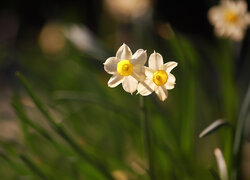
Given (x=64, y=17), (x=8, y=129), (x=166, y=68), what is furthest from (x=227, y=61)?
(x=64, y=17)

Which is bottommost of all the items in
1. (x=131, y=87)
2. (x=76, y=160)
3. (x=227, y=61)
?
(x=131, y=87)

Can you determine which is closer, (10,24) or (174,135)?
(174,135)

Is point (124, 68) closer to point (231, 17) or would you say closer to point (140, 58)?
point (140, 58)

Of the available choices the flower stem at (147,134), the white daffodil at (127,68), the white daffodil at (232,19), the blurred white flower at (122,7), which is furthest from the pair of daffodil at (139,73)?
the blurred white flower at (122,7)

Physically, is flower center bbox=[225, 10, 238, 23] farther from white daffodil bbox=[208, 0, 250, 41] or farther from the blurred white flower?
the blurred white flower

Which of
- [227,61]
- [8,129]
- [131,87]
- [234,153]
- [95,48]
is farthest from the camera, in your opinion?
[8,129]

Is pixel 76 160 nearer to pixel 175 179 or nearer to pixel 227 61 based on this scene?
pixel 175 179

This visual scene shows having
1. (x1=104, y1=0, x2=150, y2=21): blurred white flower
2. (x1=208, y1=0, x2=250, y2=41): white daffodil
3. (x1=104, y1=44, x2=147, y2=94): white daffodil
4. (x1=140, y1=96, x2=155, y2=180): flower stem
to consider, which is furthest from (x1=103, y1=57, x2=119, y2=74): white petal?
(x1=104, y1=0, x2=150, y2=21): blurred white flower

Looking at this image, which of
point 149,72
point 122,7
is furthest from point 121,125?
point 122,7
